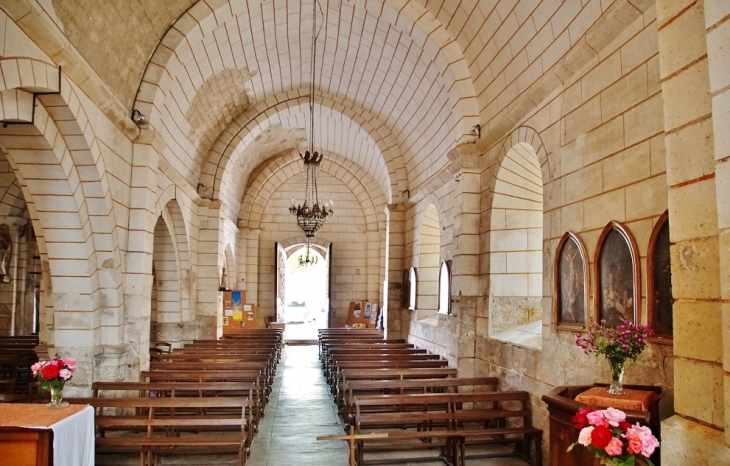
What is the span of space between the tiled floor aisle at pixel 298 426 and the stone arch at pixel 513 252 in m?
2.44

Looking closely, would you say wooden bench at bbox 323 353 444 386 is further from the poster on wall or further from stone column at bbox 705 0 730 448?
stone column at bbox 705 0 730 448

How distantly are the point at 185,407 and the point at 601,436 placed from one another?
17.0 ft

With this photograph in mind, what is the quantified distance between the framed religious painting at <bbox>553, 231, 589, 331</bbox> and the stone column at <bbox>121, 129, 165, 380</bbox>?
4.92m

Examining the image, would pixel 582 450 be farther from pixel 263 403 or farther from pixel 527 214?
pixel 263 403

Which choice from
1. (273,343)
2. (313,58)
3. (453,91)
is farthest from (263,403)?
(313,58)

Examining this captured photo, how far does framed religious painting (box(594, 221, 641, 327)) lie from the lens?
4.14 metres

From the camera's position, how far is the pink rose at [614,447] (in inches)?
89.5

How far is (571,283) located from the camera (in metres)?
5.11

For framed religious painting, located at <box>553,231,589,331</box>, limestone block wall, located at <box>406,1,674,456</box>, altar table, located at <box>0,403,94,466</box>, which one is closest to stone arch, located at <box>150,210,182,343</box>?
altar table, located at <box>0,403,94,466</box>

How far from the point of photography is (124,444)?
497 cm

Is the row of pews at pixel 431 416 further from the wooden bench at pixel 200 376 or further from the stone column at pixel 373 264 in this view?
the stone column at pixel 373 264

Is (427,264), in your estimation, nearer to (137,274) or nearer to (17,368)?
(137,274)

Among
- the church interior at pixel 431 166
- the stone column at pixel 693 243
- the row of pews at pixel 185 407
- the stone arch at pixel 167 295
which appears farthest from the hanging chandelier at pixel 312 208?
the stone column at pixel 693 243

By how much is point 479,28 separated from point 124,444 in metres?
5.92
